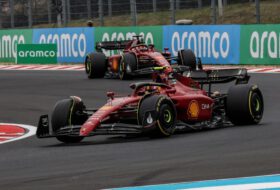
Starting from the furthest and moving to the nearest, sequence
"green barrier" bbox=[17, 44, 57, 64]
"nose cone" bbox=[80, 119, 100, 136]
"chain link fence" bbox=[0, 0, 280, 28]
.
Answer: "green barrier" bbox=[17, 44, 57, 64] → "chain link fence" bbox=[0, 0, 280, 28] → "nose cone" bbox=[80, 119, 100, 136]

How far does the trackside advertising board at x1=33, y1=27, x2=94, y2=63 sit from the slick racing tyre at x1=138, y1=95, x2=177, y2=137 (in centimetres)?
1944

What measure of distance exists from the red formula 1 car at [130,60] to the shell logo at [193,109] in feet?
30.5

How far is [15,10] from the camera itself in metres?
35.2

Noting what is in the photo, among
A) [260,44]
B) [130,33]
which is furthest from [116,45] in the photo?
[130,33]

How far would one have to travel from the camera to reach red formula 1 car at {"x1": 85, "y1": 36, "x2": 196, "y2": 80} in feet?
72.8

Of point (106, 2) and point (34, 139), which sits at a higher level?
point (106, 2)

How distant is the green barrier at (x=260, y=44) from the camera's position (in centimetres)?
2489

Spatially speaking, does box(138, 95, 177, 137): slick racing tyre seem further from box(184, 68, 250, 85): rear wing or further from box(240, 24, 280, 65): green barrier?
box(240, 24, 280, 65): green barrier

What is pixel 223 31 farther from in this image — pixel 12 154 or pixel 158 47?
pixel 12 154

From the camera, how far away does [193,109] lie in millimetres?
A: 11867

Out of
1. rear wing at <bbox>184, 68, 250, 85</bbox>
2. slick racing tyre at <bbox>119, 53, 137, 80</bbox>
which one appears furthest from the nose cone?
slick racing tyre at <bbox>119, 53, 137, 80</bbox>

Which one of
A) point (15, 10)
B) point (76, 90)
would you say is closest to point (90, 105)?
point (76, 90)

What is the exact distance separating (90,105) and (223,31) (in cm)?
983

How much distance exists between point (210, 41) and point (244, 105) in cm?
1470
